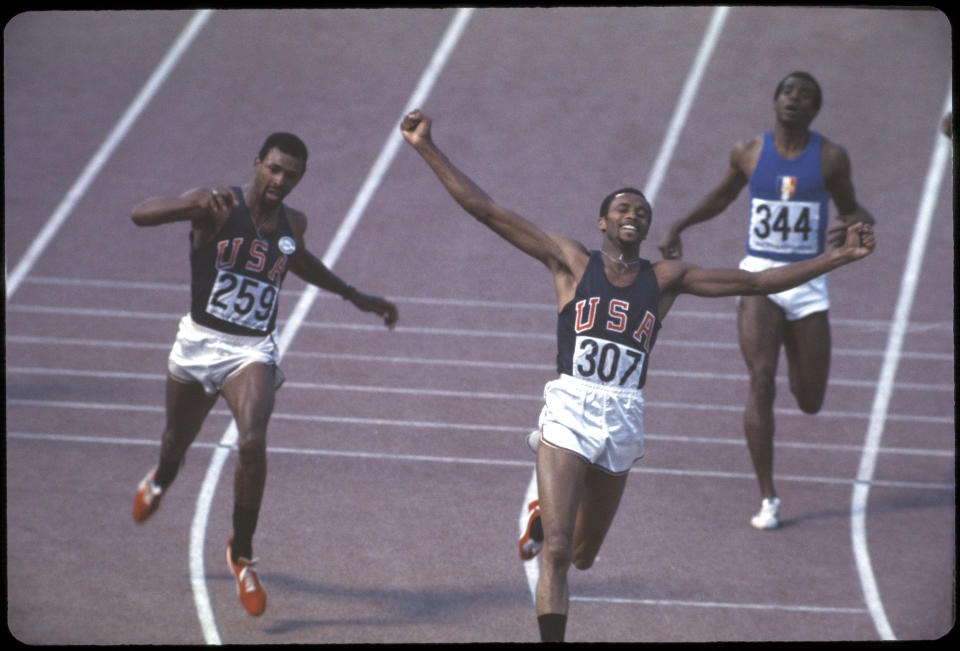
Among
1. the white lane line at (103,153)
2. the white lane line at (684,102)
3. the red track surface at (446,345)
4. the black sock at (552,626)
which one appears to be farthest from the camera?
the white lane line at (684,102)

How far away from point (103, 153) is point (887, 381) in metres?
6.76

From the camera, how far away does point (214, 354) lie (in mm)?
5344

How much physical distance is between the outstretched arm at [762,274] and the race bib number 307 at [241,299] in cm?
161

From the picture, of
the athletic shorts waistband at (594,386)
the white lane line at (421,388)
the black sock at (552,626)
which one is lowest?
the white lane line at (421,388)

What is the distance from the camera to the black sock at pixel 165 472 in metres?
5.79

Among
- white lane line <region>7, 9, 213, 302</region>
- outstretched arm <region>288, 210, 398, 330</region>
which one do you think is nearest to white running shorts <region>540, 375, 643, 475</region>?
outstretched arm <region>288, 210, 398, 330</region>

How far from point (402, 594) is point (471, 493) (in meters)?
1.15

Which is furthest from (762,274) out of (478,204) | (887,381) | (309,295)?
(309,295)

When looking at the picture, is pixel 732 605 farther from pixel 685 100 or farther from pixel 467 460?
pixel 685 100

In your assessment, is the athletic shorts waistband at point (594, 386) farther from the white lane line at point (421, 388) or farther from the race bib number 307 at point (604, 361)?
the white lane line at point (421, 388)

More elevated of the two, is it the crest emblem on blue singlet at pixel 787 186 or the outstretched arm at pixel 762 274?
the outstretched arm at pixel 762 274

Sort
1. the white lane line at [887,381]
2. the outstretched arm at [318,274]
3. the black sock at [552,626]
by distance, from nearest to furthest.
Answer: the black sock at [552,626]
the outstretched arm at [318,274]
the white lane line at [887,381]

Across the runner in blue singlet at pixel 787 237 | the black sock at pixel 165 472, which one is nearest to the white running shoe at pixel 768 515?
the runner in blue singlet at pixel 787 237

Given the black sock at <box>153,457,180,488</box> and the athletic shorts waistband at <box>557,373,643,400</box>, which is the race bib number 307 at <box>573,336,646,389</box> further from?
the black sock at <box>153,457,180,488</box>
